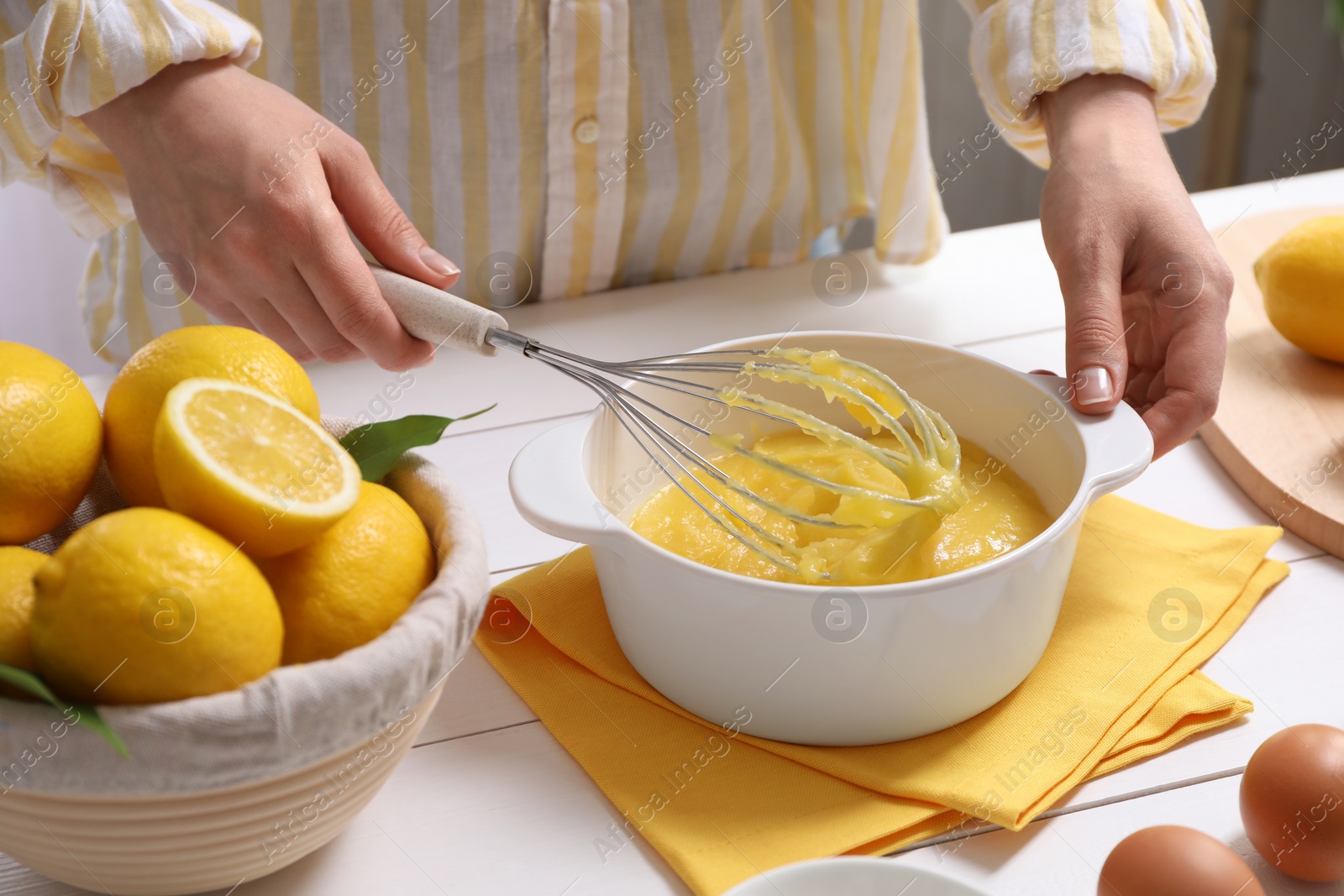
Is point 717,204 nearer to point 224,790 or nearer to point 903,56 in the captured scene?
point 903,56

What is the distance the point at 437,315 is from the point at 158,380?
18 cm

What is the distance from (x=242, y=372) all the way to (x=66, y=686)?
163mm

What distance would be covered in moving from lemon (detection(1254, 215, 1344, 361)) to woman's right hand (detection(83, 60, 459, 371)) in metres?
0.63

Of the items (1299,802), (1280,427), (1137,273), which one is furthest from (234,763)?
(1280,427)

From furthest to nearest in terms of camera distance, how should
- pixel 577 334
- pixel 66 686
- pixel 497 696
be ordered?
pixel 577 334, pixel 497 696, pixel 66 686

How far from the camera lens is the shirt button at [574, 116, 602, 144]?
3.14 feet

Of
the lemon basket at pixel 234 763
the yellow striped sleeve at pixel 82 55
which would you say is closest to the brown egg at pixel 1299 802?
the lemon basket at pixel 234 763

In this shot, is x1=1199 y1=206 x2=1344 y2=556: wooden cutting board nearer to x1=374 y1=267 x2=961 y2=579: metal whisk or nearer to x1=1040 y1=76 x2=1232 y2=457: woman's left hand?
x1=1040 y1=76 x2=1232 y2=457: woman's left hand

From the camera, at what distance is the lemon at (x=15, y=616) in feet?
1.31

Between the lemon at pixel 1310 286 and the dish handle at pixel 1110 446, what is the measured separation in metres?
0.30

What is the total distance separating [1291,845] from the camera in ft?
1.55

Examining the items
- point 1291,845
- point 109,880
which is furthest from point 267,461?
point 1291,845

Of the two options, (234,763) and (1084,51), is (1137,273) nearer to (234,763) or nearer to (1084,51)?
(1084,51)

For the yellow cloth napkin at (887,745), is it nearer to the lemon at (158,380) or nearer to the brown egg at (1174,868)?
the brown egg at (1174,868)
